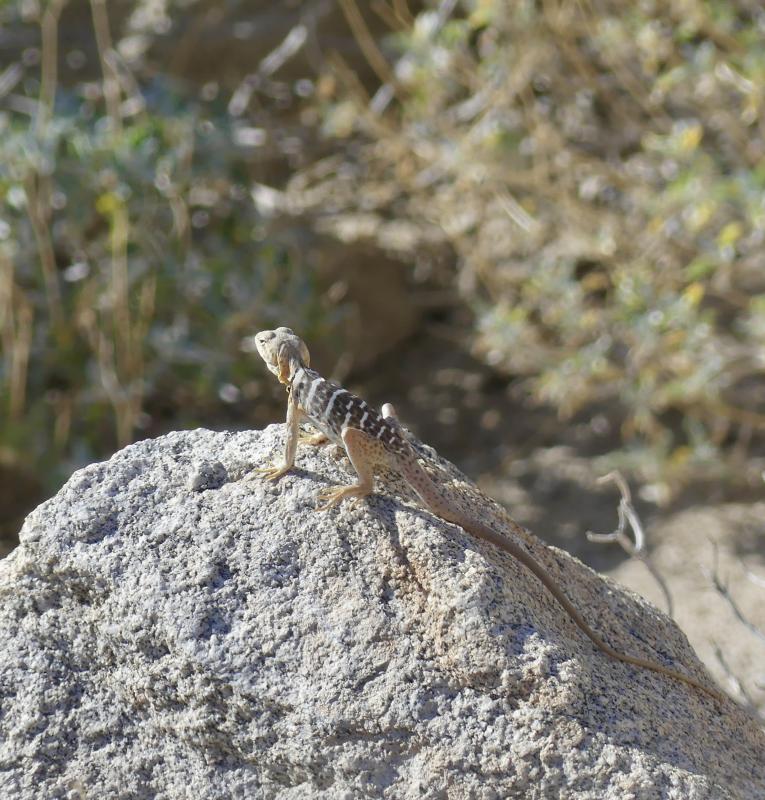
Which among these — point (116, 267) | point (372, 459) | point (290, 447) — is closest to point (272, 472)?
point (290, 447)

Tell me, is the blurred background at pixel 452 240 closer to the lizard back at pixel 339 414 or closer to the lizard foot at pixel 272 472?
the lizard back at pixel 339 414

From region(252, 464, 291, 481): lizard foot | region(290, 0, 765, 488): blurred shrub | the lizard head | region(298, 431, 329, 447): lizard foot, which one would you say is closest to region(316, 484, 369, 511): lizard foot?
region(252, 464, 291, 481): lizard foot

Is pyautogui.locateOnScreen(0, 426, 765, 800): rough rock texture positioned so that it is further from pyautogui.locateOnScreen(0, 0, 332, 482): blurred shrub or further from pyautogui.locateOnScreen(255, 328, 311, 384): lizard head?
pyautogui.locateOnScreen(0, 0, 332, 482): blurred shrub

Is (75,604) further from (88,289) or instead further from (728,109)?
(728,109)

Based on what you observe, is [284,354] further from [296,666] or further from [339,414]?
[296,666]

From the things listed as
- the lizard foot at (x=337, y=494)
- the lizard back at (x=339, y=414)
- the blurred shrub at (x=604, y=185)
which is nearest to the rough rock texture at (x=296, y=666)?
the lizard foot at (x=337, y=494)

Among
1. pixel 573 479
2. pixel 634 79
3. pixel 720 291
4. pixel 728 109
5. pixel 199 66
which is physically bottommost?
pixel 573 479

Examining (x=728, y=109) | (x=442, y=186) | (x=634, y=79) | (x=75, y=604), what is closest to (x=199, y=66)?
(x=442, y=186)

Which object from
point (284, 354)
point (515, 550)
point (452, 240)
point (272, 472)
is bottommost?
point (515, 550)
